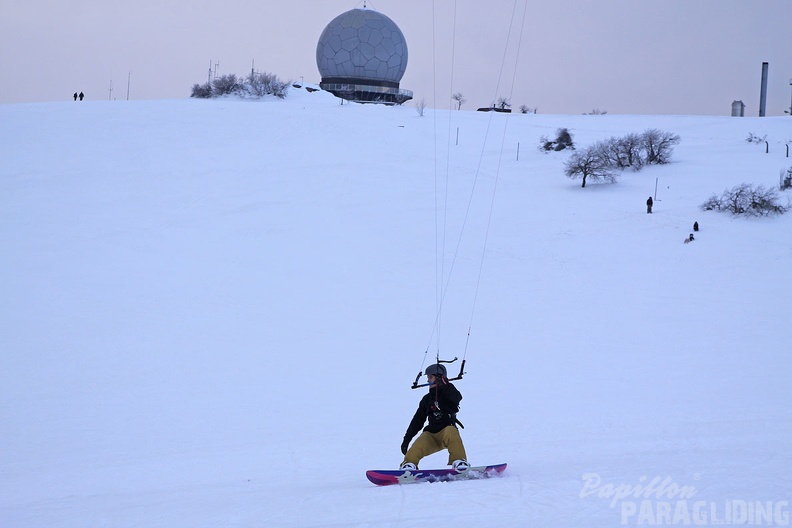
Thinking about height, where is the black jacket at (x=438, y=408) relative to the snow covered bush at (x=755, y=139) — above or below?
below

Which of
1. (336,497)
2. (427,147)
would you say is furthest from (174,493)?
(427,147)

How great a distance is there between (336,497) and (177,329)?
9.80 m

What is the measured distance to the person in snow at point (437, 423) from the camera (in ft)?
23.4

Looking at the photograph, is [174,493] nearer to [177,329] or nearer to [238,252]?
[177,329]

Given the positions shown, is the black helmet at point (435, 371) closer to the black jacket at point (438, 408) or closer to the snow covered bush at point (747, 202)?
the black jacket at point (438, 408)

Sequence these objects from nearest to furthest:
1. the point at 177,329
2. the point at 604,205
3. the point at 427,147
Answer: the point at 177,329 → the point at 604,205 → the point at 427,147

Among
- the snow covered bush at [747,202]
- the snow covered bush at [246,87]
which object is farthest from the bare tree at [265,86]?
the snow covered bush at [747,202]

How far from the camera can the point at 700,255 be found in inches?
792

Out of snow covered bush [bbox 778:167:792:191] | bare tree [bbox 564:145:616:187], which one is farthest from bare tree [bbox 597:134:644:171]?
snow covered bush [bbox 778:167:792:191]

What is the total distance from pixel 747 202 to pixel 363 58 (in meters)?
32.3

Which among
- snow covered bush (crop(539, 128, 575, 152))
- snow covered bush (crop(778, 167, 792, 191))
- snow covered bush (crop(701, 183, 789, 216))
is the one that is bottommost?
snow covered bush (crop(701, 183, 789, 216))

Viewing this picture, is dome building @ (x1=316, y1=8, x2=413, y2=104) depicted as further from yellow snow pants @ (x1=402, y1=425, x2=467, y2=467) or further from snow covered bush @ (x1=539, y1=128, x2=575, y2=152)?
yellow snow pants @ (x1=402, y1=425, x2=467, y2=467)

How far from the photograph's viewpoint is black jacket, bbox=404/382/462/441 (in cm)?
720

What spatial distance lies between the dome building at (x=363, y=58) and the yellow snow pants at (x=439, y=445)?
45425 millimetres
